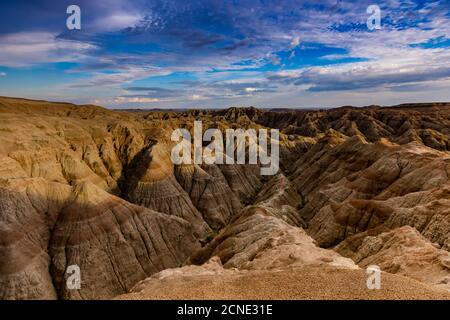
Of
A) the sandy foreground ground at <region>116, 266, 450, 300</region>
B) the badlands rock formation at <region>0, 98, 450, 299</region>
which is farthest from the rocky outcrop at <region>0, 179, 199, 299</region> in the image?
the sandy foreground ground at <region>116, 266, 450, 300</region>

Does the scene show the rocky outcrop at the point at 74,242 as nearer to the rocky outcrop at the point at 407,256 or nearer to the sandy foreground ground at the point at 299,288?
the sandy foreground ground at the point at 299,288

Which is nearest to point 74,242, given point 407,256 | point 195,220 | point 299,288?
point 195,220

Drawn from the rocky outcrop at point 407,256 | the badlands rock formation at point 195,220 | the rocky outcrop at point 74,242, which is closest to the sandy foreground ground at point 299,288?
the badlands rock formation at point 195,220

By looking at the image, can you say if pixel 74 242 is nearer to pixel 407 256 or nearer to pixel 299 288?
pixel 299 288

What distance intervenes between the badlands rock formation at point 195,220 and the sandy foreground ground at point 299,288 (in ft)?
0.25

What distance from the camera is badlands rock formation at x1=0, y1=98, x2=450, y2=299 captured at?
1560 cm

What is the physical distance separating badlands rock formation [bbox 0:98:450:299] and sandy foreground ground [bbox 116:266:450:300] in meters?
0.08

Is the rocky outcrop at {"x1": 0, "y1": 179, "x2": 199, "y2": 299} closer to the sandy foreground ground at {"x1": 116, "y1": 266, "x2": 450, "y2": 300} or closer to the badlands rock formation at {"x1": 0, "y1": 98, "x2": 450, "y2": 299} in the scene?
the badlands rock formation at {"x1": 0, "y1": 98, "x2": 450, "y2": 299}

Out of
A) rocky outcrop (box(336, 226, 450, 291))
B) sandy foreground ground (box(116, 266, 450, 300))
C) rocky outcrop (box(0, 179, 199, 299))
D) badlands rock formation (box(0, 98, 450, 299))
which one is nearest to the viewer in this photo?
sandy foreground ground (box(116, 266, 450, 300))

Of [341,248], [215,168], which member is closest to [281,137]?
[215,168]

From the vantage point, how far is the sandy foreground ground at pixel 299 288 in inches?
457

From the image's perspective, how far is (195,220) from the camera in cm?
5594

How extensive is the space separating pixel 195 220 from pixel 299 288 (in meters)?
44.6
